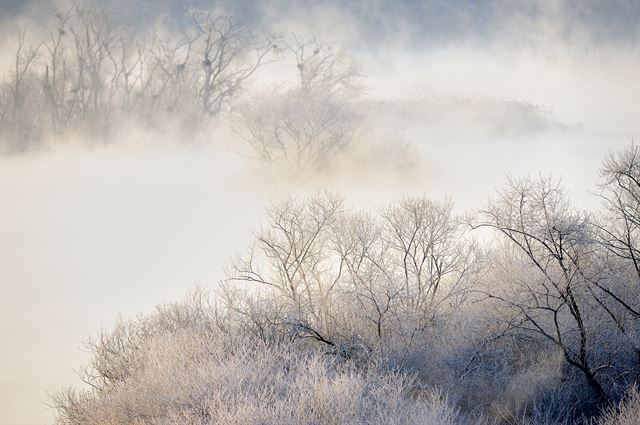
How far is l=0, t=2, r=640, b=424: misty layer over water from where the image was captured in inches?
1233

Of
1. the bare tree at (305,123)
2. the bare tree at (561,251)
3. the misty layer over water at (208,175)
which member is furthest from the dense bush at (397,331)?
the bare tree at (305,123)

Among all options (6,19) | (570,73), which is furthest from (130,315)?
(570,73)

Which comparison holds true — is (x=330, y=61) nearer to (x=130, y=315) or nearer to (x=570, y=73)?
(x=130, y=315)

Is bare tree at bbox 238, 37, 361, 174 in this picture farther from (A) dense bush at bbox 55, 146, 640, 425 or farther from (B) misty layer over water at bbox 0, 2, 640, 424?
(A) dense bush at bbox 55, 146, 640, 425

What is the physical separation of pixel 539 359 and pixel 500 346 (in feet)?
3.87

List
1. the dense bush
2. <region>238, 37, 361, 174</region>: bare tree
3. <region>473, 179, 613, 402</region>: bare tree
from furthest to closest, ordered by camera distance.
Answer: <region>238, 37, 361, 174</region>: bare tree < <region>473, 179, 613, 402</region>: bare tree < the dense bush

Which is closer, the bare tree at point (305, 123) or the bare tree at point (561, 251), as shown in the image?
the bare tree at point (561, 251)

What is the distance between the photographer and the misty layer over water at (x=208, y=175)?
3131 centimetres

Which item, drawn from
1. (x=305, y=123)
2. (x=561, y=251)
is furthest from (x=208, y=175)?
(x=561, y=251)

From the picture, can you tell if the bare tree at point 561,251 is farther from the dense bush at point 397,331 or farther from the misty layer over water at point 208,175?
the misty layer over water at point 208,175

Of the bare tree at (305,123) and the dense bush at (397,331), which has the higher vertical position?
the bare tree at (305,123)

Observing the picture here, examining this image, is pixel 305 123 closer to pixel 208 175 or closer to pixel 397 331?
pixel 208 175

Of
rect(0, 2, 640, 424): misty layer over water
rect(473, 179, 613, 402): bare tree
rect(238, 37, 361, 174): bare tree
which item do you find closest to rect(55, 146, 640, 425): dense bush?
rect(473, 179, 613, 402): bare tree

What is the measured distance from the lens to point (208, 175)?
1463 inches
